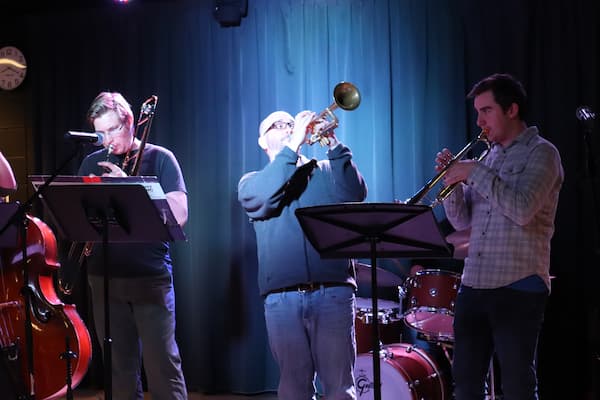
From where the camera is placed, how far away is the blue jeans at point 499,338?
283 cm

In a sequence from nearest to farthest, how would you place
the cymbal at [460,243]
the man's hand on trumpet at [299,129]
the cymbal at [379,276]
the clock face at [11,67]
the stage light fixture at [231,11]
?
1. the man's hand on trumpet at [299,129]
2. the cymbal at [460,243]
3. the cymbal at [379,276]
4. the stage light fixture at [231,11]
5. the clock face at [11,67]

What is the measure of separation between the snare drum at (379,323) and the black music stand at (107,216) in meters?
1.80

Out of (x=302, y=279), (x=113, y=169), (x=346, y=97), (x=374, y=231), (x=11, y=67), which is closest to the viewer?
(x=374, y=231)

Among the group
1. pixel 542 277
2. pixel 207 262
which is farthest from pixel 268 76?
pixel 542 277

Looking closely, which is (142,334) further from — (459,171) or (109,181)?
(459,171)

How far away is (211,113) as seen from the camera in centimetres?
550

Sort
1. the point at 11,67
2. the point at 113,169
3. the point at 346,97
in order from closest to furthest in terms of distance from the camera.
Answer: the point at 113,169, the point at 346,97, the point at 11,67

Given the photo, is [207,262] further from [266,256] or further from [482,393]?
[482,393]

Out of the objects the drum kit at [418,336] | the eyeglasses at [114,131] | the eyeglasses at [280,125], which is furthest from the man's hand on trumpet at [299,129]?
the drum kit at [418,336]

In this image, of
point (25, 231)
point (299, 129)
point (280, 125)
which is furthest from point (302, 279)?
point (25, 231)

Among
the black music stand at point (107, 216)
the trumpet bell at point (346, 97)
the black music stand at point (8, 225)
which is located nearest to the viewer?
the black music stand at point (107, 216)

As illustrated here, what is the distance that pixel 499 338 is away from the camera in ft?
9.48

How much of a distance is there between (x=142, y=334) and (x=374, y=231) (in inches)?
58.1

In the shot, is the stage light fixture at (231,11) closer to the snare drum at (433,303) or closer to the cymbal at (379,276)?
the cymbal at (379,276)
